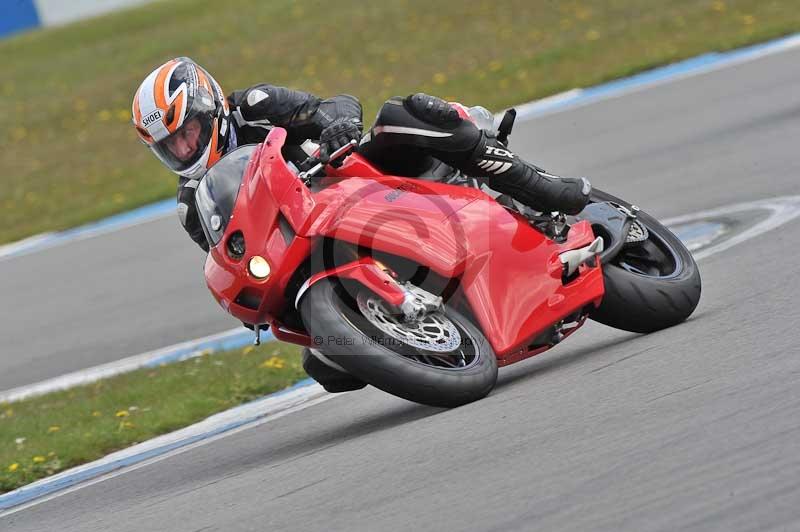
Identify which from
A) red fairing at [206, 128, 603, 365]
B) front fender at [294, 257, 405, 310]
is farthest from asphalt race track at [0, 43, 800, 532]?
front fender at [294, 257, 405, 310]

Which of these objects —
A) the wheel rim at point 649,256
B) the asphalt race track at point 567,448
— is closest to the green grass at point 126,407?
the asphalt race track at point 567,448

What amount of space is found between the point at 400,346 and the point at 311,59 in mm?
15636

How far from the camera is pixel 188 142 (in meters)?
5.36

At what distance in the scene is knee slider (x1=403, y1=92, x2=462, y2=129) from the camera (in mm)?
5332

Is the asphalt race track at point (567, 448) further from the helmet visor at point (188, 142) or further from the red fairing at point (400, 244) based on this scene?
the helmet visor at point (188, 142)

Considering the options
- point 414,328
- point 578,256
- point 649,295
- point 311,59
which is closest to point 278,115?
point 414,328

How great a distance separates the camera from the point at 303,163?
208 inches

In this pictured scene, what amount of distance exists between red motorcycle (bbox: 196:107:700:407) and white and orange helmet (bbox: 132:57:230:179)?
0.19 m

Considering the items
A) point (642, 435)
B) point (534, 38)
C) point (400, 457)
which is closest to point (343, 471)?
point (400, 457)

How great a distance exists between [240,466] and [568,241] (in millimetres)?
1670

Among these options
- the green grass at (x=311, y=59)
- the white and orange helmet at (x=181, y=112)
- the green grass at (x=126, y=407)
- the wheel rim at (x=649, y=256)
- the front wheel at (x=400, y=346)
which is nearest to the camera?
the front wheel at (x=400, y=346)

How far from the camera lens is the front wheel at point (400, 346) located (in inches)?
189

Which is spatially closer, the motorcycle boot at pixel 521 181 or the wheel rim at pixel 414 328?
the wheel rim at pixel 414 328

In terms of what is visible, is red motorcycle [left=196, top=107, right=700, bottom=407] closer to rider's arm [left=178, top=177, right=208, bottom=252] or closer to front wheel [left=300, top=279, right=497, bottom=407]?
front wheel [left=300, top=279, right=497, bottom=407]
